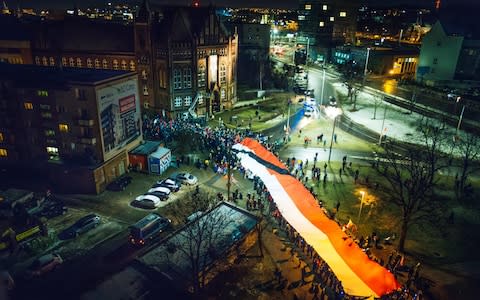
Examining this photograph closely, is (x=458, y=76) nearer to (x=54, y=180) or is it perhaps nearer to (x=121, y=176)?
(x=121, y=176)

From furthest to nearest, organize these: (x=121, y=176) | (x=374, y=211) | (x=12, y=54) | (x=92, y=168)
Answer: (x=12, y=54)
(x=121, y=176)
(x=92, y=168)
(x=374, y=211)

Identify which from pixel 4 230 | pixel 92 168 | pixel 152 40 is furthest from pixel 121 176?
pixel 152 40

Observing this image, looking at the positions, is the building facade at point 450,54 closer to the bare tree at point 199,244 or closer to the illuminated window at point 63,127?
the bare tree at point 199,244

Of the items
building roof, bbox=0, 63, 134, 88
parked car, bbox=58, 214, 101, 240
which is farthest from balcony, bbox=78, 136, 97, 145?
parked car, bbox=58, 214, 101, 240

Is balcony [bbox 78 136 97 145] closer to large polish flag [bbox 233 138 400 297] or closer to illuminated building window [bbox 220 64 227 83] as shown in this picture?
large polish flag [bbox 233 138 400 297]

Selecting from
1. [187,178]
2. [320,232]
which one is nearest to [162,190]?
[187,178]
